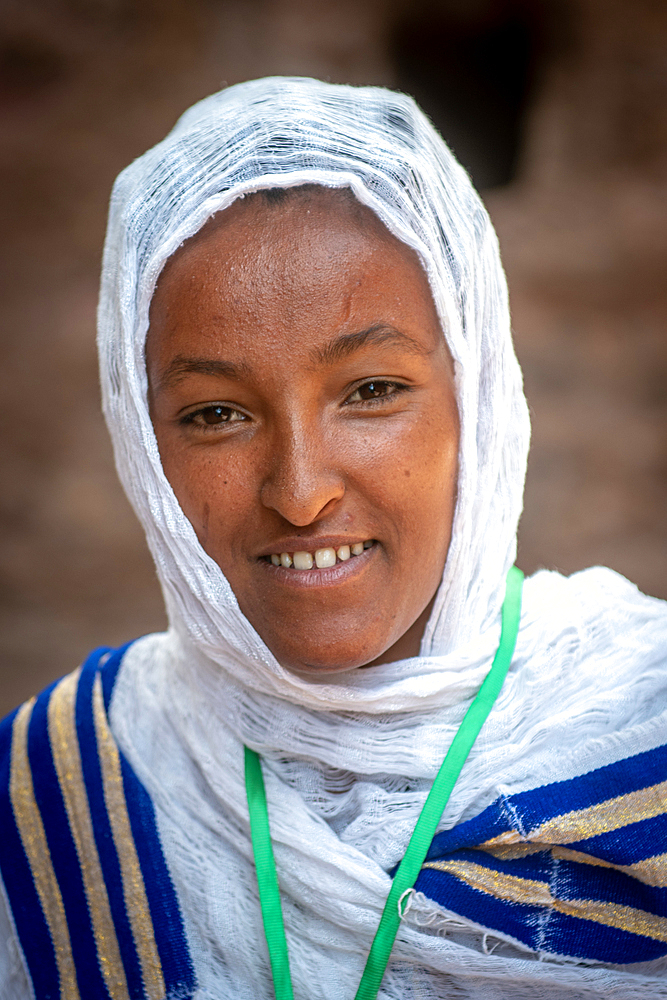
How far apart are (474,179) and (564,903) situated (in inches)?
157

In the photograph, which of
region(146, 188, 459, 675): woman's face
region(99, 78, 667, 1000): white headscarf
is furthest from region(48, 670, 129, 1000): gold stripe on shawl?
region(146, 188, 459, 675): woman's face

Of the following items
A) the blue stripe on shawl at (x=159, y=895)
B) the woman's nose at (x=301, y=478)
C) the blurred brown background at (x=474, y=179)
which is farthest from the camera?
the blurred brown background at (x=474, y=179)

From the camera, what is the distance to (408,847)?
1180mm

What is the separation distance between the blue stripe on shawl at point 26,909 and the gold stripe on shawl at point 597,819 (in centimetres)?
70

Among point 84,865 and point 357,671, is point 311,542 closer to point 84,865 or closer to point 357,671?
point 357,671

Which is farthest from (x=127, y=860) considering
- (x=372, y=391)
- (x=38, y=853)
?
(x=372, y=391)

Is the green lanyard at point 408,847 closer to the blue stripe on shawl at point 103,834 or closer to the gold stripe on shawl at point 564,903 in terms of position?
the gold stripe on shawl at point 564,903

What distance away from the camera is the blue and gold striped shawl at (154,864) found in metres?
1.15

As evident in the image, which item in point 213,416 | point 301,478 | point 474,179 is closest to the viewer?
point 301,478

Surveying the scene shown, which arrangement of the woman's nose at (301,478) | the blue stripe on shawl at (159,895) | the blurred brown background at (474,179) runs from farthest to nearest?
the blurred brown background at (474,179) → the blue stripe on shawl at (159,895) → the woman's nose at (301,478)

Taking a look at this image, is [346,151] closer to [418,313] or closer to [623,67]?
[418,313]

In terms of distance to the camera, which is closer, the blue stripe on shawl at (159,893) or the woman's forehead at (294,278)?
the woman's forehead at (294,278)

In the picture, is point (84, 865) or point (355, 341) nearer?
point (355, 341)

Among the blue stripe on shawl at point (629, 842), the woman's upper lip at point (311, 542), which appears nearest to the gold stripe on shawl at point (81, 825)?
the woman's upper lip at point (311, 542)
